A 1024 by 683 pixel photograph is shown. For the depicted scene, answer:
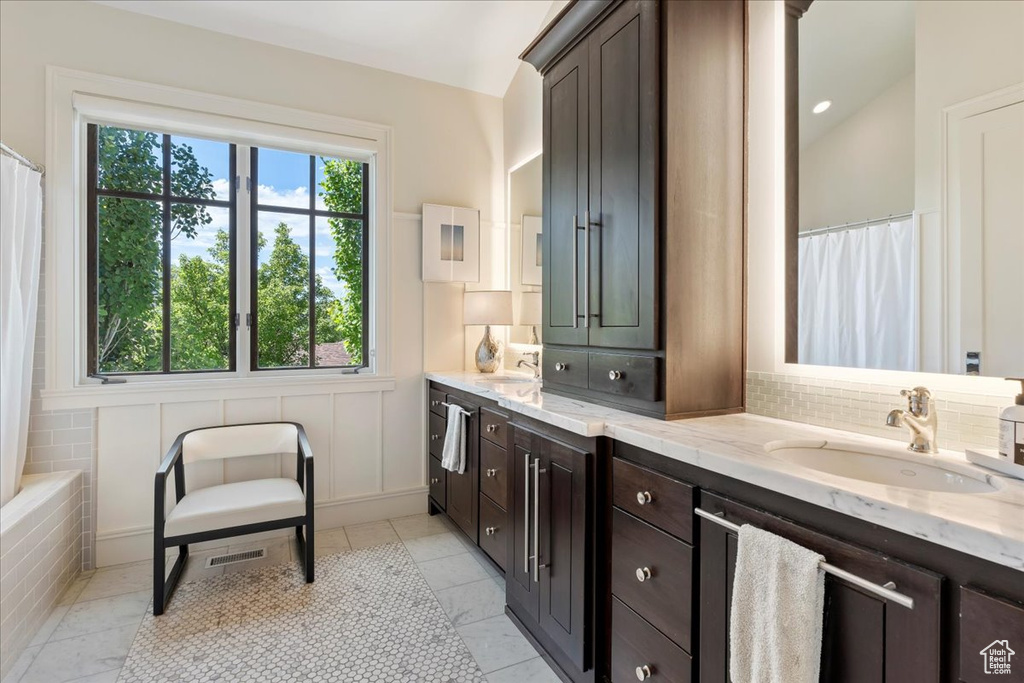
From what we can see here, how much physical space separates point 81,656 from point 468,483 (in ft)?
5.56

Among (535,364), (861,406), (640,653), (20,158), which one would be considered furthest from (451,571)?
(20,158)

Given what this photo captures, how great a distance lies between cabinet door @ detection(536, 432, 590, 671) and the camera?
63.7 inches

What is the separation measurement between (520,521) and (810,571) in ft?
4.01

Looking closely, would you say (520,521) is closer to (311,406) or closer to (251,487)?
(251,487)

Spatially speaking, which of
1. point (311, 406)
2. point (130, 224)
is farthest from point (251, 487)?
point (130, 224)

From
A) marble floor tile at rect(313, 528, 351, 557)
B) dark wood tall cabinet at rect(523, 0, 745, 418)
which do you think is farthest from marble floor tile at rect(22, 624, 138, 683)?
dark wood tall cabinet at rect(523, 0, 745, 418)

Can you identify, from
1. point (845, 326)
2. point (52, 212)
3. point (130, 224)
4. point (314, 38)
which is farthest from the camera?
point (314, 38)

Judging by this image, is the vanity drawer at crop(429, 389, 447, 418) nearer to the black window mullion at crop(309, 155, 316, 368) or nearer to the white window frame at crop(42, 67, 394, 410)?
the white window frame at crop(42, 67, 394, 410)

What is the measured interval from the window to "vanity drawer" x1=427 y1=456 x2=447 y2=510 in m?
0.83

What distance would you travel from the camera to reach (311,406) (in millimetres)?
3045

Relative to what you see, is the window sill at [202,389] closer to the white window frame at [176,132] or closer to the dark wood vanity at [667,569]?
the white window frame at [176,132]

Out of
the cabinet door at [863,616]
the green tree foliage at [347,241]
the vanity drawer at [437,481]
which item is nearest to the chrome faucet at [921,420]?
the cabinet door at [863,616]

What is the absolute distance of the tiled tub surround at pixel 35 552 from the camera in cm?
182

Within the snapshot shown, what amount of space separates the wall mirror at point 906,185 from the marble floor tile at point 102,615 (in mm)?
2958
